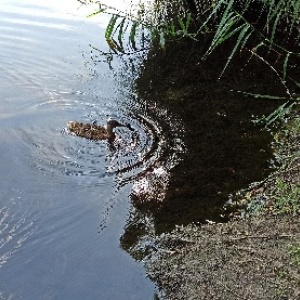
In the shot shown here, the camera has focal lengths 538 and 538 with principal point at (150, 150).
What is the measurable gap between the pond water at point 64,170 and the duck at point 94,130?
10 centimetres

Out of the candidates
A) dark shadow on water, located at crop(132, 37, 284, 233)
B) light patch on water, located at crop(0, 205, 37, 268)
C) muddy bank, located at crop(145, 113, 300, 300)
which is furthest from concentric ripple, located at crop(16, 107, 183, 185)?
muddy bank, located at crop(145, 113, 300, 300)

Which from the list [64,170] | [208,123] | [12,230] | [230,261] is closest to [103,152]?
[64,170]

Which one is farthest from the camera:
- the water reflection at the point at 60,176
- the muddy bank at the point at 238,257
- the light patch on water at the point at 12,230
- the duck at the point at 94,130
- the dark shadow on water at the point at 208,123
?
the duck at the point at 94,130

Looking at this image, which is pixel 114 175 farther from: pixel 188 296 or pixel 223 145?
pixel 188 296

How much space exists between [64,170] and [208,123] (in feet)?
6.11

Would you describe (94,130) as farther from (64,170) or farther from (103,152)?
(64,170)

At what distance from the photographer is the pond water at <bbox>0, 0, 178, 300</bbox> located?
4.30 meters

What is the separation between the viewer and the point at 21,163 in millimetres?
5773

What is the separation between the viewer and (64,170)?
5.63 metres

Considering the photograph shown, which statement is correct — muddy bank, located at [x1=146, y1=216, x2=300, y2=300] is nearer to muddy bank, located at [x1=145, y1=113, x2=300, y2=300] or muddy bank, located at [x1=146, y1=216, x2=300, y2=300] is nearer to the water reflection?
muddy bank, located at [x1=145, y1=113, x2=300, y2=300]

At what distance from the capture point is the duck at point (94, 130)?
6223mm

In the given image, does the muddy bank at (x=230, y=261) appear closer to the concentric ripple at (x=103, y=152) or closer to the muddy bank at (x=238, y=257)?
the muddy bank at (x=238, y=257)

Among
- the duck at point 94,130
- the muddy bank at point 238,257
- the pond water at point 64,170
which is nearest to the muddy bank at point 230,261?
the muddy bank at point 238,257

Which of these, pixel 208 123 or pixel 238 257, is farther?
pixel 208 123
